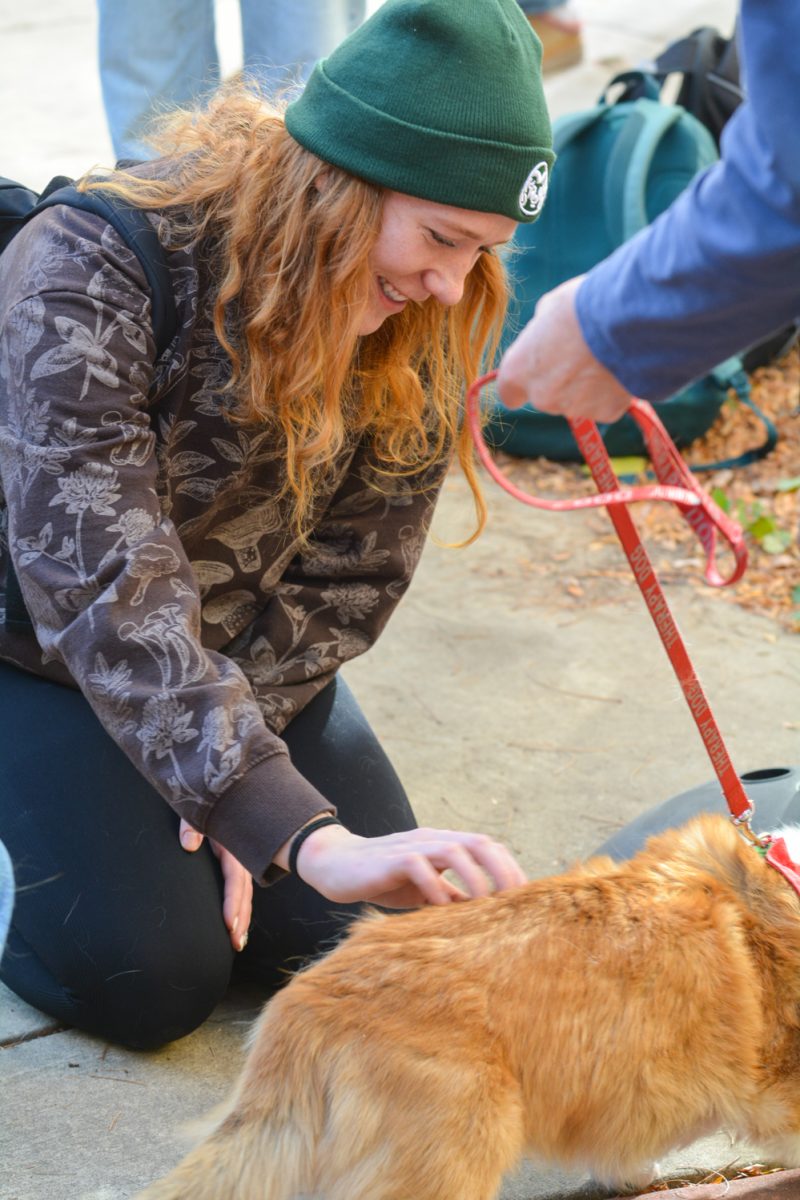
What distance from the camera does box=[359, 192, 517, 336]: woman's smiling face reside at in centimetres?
199

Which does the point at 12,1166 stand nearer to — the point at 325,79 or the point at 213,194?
the point at 213,194

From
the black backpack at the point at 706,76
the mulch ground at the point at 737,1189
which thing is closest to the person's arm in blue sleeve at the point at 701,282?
the mulch ground at the point at 737,1189

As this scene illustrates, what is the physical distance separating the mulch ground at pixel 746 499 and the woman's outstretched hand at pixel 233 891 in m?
2.09

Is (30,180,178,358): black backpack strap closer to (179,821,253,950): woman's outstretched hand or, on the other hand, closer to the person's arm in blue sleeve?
the person's arm in blue sleeve

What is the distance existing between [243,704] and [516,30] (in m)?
1.07

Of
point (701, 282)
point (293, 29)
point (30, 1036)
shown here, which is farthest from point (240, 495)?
point (293, 29)

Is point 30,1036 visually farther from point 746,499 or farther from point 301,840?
point 746,499

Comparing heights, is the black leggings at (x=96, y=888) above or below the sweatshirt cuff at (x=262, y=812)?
below

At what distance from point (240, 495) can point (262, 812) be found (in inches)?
29.4

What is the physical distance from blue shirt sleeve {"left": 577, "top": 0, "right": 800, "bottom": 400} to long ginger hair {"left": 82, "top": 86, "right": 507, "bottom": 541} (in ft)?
1.98

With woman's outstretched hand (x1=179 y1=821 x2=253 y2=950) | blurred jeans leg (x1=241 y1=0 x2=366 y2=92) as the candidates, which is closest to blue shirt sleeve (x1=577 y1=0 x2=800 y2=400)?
woman's outstretched hand (x1=179 y1=821 x2=253 y2=950)

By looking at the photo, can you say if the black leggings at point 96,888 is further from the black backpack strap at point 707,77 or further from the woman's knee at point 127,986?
the black backpack strap at point 707,77

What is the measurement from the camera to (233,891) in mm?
2307

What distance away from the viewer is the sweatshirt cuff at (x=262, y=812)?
1.79 metres
